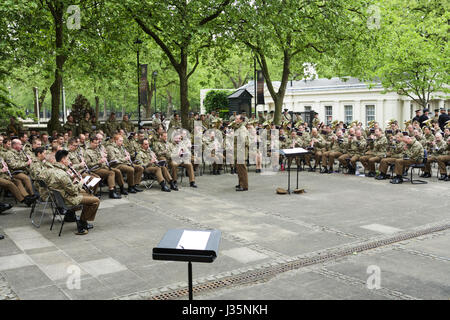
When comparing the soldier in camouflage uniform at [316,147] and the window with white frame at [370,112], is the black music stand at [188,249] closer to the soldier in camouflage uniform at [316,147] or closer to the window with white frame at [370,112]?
the soldier in camouflage uniform at [316,147]

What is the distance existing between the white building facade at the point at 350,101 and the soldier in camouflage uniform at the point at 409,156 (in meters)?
16.6

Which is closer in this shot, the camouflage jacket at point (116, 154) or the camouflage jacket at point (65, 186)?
the camouflage jacket at point (65, 186)

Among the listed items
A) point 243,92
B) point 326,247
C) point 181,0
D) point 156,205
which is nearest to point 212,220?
point 156,205

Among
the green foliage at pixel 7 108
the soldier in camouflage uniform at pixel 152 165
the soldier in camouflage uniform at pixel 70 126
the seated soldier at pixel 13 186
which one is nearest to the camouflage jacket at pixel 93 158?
the soldier in camouflage uniform at pixel 152 165

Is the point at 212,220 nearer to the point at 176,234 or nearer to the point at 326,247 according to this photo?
the point at 326,247

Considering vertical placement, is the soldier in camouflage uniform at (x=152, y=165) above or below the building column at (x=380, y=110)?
below

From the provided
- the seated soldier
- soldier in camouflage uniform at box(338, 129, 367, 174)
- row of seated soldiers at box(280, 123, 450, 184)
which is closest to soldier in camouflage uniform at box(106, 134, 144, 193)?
the seated soldier

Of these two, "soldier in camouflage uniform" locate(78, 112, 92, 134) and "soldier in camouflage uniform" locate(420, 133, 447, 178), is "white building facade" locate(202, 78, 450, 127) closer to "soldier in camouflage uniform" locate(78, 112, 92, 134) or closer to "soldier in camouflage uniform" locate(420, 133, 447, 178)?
"soldier in camouflage uniform" locate(420, 133, 447, 178)

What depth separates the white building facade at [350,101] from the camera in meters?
35.2

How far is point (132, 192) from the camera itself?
1470 cm

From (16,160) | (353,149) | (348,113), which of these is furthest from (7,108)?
(348,113)

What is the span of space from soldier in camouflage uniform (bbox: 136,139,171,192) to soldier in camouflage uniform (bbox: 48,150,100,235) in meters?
5.10

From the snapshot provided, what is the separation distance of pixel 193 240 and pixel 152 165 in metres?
10.4
